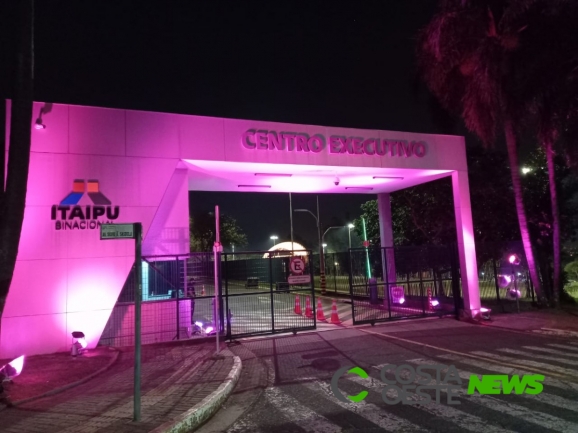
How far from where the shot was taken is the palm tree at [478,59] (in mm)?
15078

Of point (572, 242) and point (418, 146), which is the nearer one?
point (418, 146)

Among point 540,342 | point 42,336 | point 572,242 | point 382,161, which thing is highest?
point 382,161

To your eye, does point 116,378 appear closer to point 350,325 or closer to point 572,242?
point 350,325

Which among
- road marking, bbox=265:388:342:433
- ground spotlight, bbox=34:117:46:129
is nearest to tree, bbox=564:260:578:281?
road marking, bbox=265:388:342:433

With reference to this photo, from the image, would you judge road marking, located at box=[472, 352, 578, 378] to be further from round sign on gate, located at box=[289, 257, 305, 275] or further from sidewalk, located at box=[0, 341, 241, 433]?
round sign on gate, located at box=[289, 257, 305, 275]

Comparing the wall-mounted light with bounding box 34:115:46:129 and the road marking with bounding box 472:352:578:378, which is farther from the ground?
the wall-mounted light with bounding box 34:115:46:129

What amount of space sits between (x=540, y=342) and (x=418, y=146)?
7.11m

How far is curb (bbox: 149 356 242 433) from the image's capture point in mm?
5540

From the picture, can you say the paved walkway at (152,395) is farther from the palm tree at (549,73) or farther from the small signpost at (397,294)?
the palm tree at (549,73)

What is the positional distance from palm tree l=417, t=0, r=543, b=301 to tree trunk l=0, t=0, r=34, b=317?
1219 centimetres

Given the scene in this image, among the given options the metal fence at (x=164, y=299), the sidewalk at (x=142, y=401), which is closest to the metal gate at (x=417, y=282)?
the metal fence at (x=164, y=299)

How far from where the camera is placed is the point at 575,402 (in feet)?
20.3

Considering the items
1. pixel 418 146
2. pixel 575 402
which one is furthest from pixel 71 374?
pixel 418 146

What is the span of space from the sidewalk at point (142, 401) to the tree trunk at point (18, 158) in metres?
2.22
